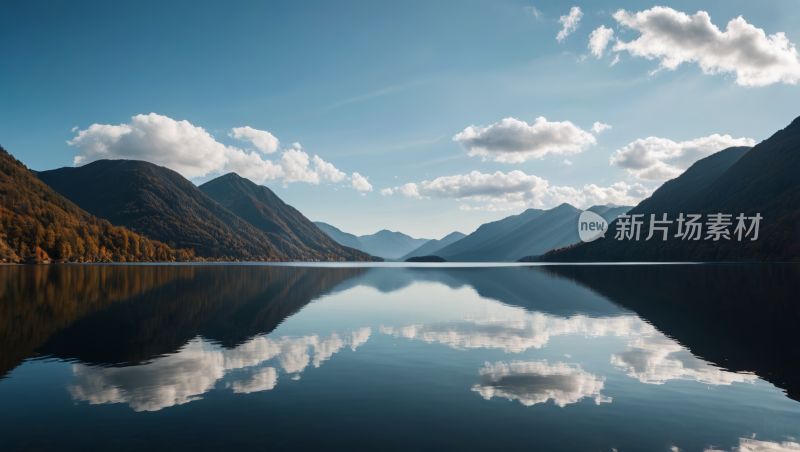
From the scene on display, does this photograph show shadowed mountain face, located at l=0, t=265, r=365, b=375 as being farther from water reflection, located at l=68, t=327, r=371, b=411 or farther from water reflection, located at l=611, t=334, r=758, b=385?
water reflection, located at l=611, t=334, r=758, b=385

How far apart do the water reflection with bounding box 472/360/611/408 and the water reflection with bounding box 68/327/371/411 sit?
881cm

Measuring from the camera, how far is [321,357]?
2111 centimetres

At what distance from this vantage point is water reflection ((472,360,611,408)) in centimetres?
1511

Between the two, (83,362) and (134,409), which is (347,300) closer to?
(83,362)

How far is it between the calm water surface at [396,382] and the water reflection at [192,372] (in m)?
0.11

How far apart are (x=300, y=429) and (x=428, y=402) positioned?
16.1 ft

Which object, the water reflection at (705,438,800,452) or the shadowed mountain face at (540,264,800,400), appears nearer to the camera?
the water reflection at (705,438,800,452)

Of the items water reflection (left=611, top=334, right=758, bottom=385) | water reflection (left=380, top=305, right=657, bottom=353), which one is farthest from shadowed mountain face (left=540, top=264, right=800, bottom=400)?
water reflection (left=380, top=305, right=657, bottom=353)

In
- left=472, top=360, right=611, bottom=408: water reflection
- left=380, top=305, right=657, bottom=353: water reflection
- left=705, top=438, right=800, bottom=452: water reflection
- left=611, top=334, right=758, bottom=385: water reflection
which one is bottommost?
left=380, top=305, right=657, bottom=353: water reflection

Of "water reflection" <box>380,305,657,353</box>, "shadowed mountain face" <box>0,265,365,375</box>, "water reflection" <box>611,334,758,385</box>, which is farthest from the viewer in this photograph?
"water reflection" <box>380,305,657,353</box>

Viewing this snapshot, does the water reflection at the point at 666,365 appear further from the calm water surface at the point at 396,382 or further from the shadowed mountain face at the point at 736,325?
the shadowed mountain face at the point at 736,325

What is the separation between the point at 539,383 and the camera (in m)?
16.8

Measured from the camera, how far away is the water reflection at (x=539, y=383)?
15.1m

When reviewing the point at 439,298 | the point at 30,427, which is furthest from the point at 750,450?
the point at 439,298
